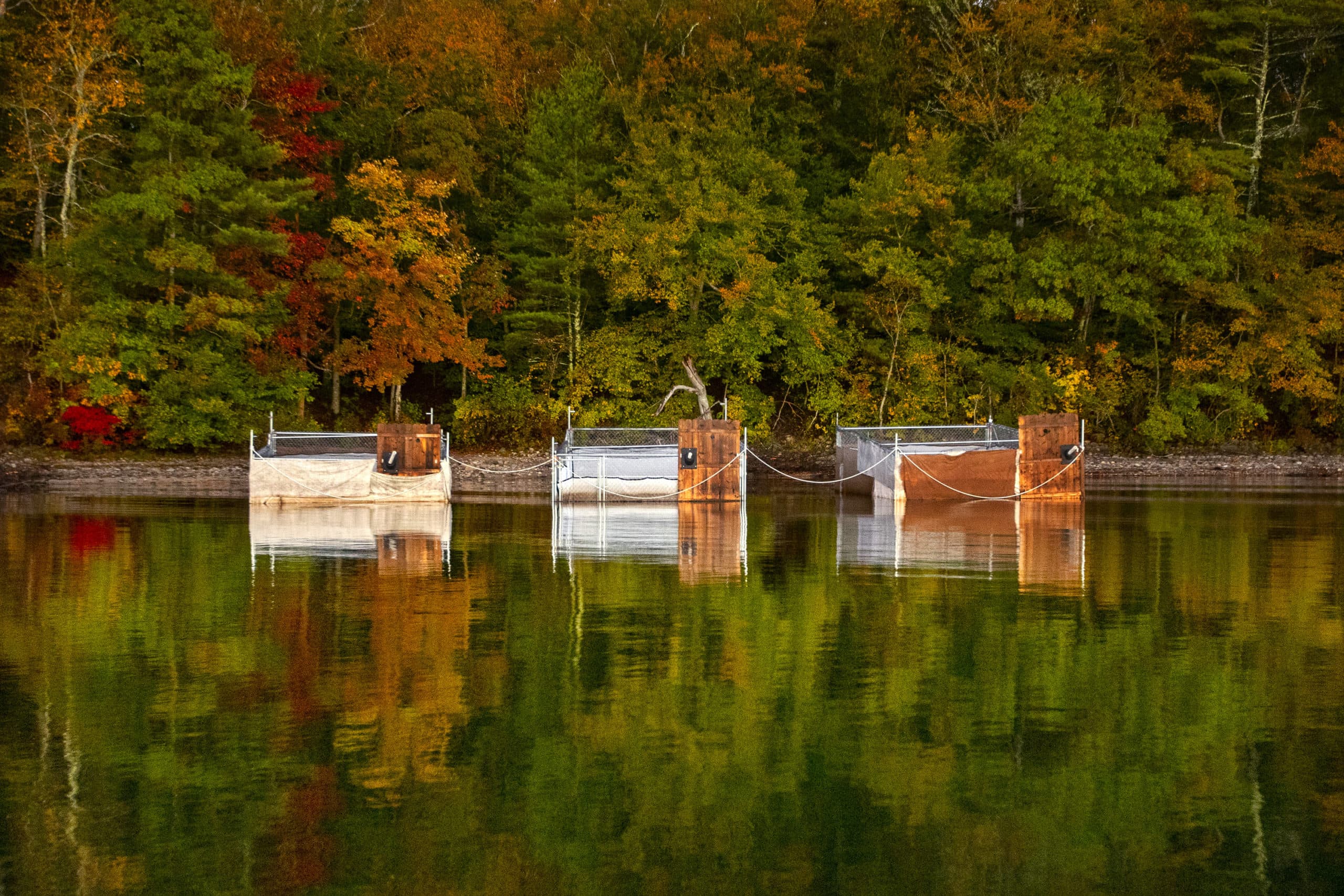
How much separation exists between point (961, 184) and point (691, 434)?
2241 centimetres

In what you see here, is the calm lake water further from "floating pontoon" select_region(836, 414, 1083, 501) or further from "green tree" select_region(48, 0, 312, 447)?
"green tree" select_region(48, 0, 312, 447)

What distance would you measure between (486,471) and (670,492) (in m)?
9.28

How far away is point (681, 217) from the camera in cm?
4422

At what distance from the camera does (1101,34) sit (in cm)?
4700

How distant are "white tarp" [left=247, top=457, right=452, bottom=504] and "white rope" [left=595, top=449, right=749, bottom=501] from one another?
3.46 m

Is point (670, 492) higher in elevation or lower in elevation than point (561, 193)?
lower

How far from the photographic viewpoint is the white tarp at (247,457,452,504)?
27.3 m

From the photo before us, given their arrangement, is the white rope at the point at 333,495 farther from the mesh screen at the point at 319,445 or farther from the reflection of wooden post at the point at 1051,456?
the reflection of wooden post at the point at 1051,456

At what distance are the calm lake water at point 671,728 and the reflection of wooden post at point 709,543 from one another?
8.4 inches

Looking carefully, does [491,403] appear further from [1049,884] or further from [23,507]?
[1049,884]

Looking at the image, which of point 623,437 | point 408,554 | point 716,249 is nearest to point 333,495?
point 408,554

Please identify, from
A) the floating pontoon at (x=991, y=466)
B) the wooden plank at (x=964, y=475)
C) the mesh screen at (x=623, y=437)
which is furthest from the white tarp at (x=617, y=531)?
the mesh screen at (x=623, y=437)

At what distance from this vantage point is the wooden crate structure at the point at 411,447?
27375 mm

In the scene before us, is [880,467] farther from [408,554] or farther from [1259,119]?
[1259,119]
